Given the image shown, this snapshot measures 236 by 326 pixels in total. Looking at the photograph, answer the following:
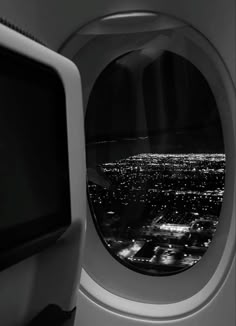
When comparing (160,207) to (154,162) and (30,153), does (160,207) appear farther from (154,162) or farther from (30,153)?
(30,153)

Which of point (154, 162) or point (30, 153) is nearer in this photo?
point (30, 153)

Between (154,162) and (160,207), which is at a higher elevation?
(154,162)

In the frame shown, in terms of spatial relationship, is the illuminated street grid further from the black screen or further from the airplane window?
the black screen

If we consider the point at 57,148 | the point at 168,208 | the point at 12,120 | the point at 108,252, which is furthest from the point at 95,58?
the point at 12,120

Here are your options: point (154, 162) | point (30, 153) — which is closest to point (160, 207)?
point (154, 162)

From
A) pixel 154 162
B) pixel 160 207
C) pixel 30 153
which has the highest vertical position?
pixel 30 153

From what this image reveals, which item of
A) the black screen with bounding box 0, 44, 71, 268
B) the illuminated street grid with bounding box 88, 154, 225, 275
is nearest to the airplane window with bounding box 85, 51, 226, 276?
the illuminated street grid with bounding box 88, 154, 225, 275

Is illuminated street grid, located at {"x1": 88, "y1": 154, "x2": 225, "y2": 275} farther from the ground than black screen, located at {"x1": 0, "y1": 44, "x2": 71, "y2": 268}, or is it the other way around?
black screen, located at {"x1": 0, "y1": 44, "x2": 71, "y2": 268}
